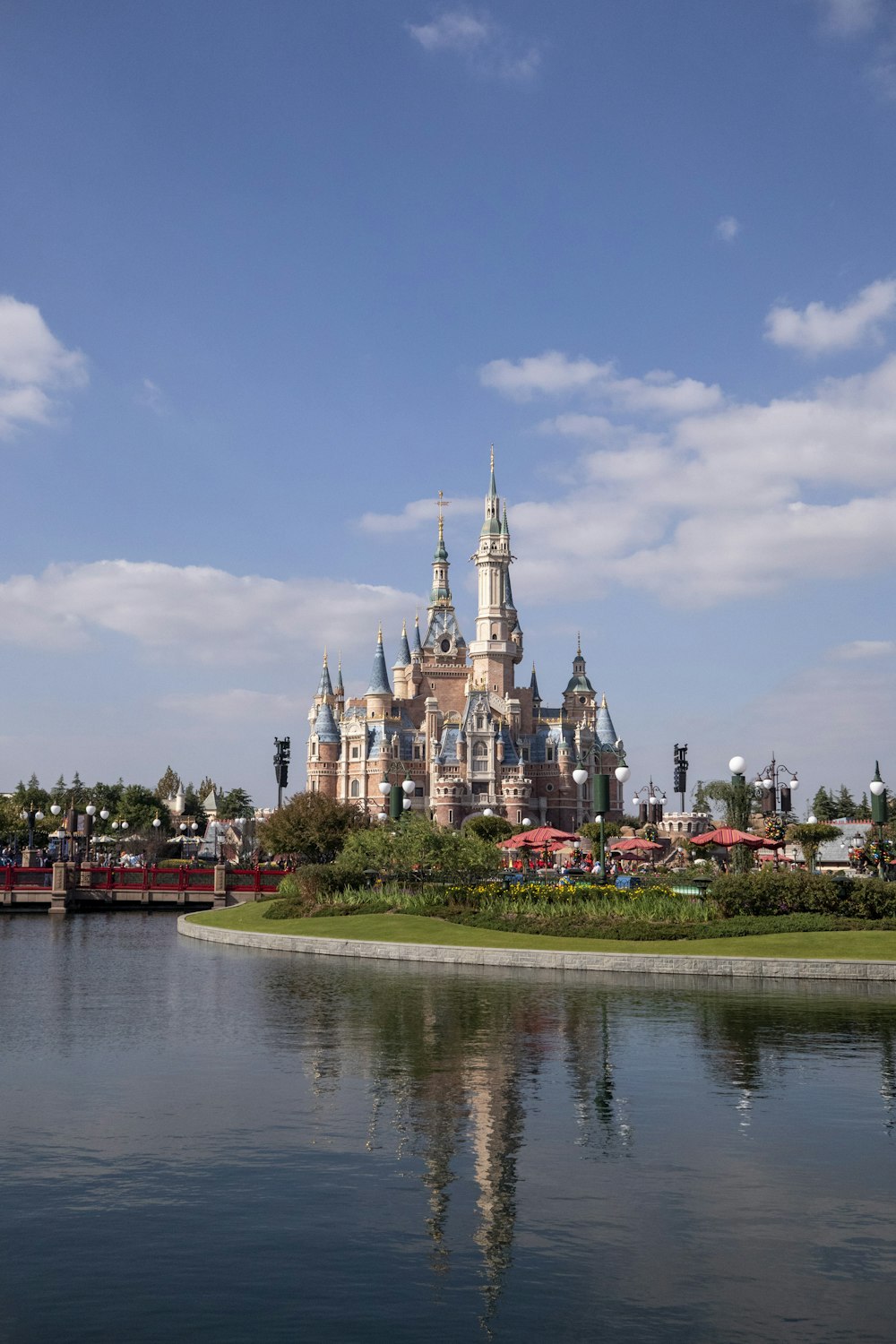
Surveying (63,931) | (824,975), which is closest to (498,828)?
(63,931)

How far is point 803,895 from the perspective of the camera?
3212 centimetres

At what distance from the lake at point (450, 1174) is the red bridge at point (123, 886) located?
114 feet

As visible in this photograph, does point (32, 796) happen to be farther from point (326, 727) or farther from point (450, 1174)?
point (450, 1174)

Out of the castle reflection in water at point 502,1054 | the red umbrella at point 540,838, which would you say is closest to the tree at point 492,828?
the red umbrella at point 540,838

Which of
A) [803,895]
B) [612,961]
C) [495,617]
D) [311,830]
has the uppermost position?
[495,617]

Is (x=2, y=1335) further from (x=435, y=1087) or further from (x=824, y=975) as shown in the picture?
(x=824, y=975)

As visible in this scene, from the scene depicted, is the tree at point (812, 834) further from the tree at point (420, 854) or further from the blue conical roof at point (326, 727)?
the blue conical roof at point (326, 727)

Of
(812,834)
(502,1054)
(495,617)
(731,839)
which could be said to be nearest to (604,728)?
(495,617)

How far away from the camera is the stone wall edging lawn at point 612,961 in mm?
27031

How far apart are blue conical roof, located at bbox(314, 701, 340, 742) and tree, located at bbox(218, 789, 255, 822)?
3312 cm

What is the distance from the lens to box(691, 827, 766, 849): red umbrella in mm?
44500

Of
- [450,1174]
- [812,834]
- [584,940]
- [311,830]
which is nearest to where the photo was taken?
[450,1174]

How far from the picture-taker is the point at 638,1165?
40.3 feet

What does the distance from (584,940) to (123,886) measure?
33.5m
